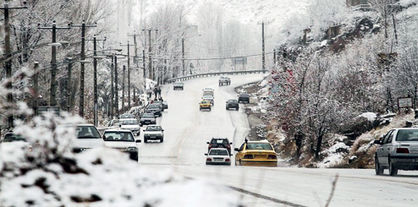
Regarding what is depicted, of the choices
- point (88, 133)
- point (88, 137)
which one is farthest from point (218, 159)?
point (88, 137)

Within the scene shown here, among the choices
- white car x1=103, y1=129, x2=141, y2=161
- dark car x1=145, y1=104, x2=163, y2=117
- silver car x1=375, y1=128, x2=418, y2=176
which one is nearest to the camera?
silver car x1=375, y1=128, x2=418, y2=176

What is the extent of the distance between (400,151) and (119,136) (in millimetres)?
12908

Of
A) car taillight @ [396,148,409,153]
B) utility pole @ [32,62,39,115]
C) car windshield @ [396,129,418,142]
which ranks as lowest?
car taillight @ [396,148,409,153]

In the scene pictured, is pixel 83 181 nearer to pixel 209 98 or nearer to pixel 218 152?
pixel 218 152

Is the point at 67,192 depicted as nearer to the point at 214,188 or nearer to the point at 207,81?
the point at 214,188

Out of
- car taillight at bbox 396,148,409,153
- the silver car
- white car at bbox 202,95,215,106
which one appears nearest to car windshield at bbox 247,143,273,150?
the silver car

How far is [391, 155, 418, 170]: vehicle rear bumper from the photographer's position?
23812mm

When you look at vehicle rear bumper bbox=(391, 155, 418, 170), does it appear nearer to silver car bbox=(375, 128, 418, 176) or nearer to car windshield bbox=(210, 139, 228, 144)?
silver car bbox=(375, 128, 418, 176)

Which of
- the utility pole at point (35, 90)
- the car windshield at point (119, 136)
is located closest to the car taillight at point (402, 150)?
the utility pole at point (35, 90)

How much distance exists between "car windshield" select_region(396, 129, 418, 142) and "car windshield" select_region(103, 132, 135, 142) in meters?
11.7

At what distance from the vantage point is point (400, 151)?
24078 mm

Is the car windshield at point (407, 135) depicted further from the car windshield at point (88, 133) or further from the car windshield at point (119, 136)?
the car windshield at point (119, 136)

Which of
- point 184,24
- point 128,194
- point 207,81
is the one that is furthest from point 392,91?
point 184,24

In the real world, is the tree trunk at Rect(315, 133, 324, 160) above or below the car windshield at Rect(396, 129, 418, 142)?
below
